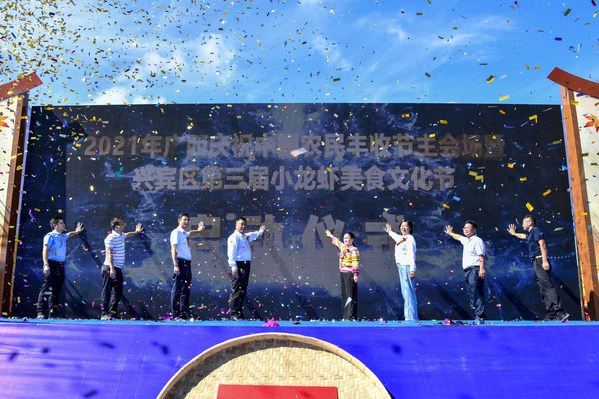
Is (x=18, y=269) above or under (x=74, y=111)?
under

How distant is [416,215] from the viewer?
7.26 metres

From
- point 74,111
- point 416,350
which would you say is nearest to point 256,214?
point 74,111

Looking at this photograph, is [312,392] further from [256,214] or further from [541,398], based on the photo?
[256,214]

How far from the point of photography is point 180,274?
5777mm

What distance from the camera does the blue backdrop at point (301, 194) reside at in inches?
279

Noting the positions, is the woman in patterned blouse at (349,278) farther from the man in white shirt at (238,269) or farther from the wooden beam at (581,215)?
the wooden beam at (581,215)

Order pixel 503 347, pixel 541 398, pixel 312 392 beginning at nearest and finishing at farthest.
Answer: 1. pixel 312 392
2. pixel 541 398
3. pixel 503 347

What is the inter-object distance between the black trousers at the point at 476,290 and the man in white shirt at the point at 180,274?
3.75 meters

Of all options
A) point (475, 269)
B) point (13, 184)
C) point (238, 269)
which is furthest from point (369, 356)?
point (13, 184)

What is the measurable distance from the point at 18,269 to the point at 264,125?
4825mm

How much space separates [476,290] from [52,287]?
5.75 m

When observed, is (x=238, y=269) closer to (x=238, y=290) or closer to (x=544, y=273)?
(x=238, y=290)

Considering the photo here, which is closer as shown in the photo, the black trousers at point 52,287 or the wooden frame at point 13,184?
the black trousers at point 52,287

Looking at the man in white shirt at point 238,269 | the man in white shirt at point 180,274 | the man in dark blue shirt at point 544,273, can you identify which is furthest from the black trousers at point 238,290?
the man in dark blue shirt at point 544,273
